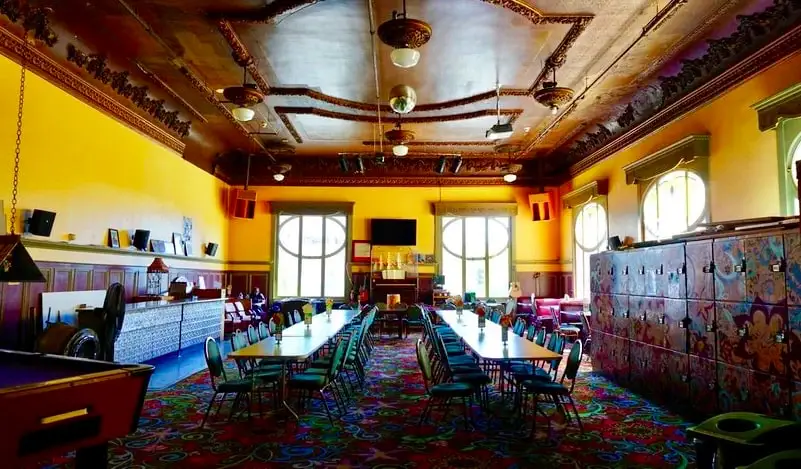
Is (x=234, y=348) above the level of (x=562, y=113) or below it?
below

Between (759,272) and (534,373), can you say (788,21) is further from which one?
(534,373)

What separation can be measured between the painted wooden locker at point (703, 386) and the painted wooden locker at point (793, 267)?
126 cm

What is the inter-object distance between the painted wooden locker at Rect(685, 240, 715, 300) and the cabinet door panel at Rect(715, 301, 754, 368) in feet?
0.73

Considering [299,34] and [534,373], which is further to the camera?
[299,34]

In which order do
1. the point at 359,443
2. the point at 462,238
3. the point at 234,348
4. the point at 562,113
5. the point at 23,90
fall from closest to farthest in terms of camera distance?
the point at 359,443
the point at 234,348
the point at 23,90
the point at 562,113
the point at 462,238

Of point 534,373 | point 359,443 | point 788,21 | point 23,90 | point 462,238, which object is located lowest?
point 359,443

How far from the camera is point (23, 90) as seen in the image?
6.60m

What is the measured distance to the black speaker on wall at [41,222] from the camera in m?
6.71

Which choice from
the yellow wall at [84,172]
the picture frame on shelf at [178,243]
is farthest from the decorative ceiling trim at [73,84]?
the picture frame on shelf at [178,243]

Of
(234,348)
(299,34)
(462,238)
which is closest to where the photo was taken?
(234,348)

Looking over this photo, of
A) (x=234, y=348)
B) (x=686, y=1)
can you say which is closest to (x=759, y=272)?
(x=686, y=1)

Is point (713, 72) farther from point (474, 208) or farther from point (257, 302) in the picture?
point (257, 302)

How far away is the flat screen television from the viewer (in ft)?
48.0

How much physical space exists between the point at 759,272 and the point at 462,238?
10250mm
